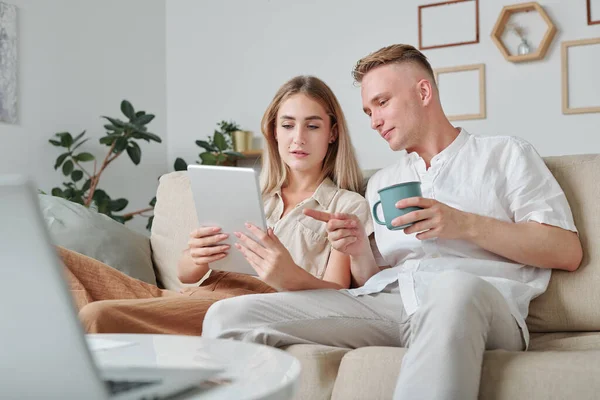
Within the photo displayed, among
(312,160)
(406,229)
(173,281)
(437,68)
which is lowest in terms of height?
(173,281)

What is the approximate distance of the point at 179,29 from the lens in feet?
15.3

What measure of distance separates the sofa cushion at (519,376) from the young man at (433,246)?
6 centimetres

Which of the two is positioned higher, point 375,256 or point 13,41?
point 13,41

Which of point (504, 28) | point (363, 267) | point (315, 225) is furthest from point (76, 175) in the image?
point (504, 28)

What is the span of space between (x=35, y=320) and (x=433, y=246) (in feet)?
4.23

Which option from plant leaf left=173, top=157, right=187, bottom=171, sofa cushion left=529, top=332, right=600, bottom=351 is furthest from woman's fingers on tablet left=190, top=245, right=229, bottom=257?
plant leaf left=173, top=157, right=187, bottom=171

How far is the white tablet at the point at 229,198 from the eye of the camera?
1521 mm

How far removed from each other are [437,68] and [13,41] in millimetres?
2255

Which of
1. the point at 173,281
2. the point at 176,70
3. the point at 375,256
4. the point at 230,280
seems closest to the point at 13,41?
the point at 176,70

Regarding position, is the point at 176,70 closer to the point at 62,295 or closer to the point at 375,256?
the point at 375,256

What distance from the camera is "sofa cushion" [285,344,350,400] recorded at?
4.72 feet

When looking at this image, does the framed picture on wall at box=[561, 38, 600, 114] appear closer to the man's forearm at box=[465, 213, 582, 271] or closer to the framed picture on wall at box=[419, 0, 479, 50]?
the framed picture on wall at box=[419, 0, 479, 50]

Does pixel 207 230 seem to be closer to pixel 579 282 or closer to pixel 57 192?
pixel 579 282

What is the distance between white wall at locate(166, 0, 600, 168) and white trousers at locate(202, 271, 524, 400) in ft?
7.57
